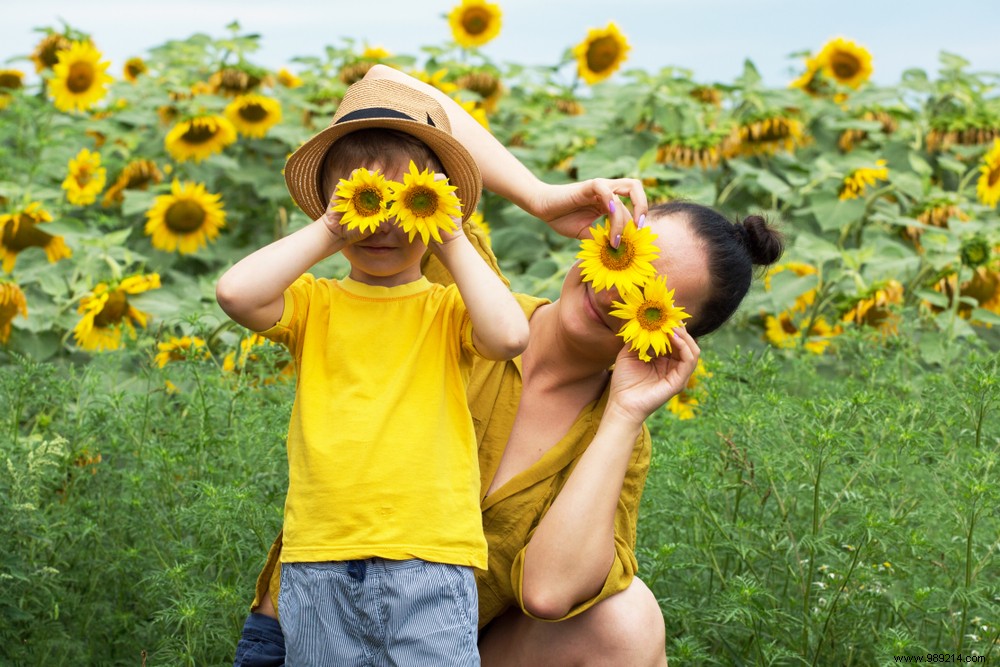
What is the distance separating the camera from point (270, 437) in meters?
2.73

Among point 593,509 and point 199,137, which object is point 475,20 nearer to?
point 199,137

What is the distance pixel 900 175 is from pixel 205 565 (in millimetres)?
3385

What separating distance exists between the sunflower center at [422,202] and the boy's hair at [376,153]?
0.11 meters

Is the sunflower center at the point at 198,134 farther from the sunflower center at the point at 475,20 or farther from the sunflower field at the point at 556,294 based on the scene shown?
the sunflower center at the point at 475,20

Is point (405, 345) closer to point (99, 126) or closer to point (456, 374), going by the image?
point (456, 374)

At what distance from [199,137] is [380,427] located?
3.52 meters

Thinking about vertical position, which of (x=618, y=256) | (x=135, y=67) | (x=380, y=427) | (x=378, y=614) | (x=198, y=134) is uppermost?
(x=618, y=256)

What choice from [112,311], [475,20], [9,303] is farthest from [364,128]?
[475,20]

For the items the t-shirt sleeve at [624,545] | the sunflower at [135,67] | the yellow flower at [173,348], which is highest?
the t-shirt sleeve at [624,545]

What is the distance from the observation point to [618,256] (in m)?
A: 2.14

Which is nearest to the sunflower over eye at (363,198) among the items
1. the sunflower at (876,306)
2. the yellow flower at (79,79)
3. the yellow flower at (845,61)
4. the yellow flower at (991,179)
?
the sunflower at (876,306)

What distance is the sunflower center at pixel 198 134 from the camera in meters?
5.08

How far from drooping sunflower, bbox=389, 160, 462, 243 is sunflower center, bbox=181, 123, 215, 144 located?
3464 mm

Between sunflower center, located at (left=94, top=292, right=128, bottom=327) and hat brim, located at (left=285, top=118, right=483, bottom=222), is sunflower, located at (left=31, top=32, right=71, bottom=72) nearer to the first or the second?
sunflower center, located at (left=94, top=292, right=128, bottom=327)
